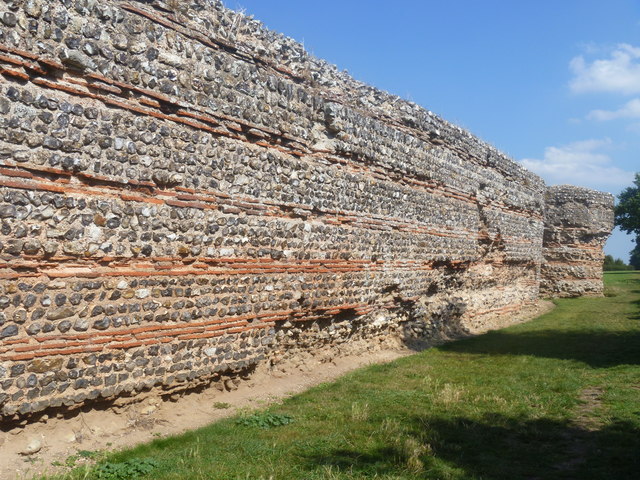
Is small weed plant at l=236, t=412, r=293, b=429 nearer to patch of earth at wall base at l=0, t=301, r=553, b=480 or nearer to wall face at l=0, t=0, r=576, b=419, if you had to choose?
patch of earth at wall base at l=0, t=301, r=553, b=480

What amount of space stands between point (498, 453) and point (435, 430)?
2.39 feet

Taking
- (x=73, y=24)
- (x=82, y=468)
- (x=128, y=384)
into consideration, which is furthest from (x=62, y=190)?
(x=82, y=468)

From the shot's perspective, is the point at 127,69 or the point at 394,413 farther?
the point at 394,413

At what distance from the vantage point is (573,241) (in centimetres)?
2164

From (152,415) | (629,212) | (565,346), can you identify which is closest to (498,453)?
(152,415)

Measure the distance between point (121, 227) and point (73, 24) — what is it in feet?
6.36

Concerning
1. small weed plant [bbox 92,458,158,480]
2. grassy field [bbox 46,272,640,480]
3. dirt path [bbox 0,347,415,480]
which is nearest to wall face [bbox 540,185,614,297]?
grassy field [bbox 46,272,640,480]

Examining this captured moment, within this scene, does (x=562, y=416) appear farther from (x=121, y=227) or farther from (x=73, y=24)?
(x=73, y=24)

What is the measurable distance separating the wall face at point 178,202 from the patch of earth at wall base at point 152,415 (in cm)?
21

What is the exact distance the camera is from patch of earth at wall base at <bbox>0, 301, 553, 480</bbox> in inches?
183

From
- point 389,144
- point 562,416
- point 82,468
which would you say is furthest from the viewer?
point 389,144

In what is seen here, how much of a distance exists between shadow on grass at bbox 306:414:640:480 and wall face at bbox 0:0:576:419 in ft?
7.48

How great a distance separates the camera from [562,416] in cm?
632

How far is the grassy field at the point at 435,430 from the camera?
4.66 metres
